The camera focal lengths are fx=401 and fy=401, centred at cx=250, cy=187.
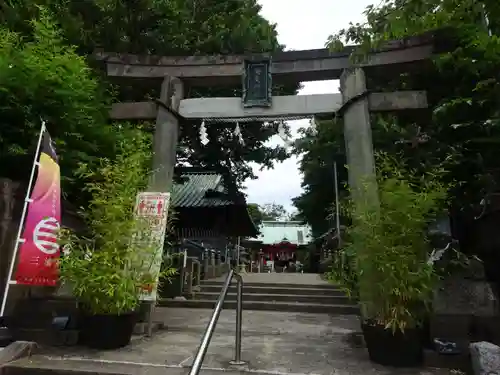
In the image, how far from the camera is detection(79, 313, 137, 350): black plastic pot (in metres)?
4.59

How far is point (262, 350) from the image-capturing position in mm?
4852

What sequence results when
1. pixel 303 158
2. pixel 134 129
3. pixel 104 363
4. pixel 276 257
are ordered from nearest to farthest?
pixel 104 363 < pixel 134 129 < pixel 303 158 < pixel 276 257

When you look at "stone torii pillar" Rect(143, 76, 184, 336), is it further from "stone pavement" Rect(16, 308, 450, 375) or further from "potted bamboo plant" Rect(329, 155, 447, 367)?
"potted bamboo plant" Rect(329, 155, 447, 367)

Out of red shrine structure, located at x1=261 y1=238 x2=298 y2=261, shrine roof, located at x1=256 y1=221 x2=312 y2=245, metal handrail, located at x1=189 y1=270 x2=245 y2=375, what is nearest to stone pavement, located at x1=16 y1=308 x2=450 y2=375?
metal handrail, located at x1=189 y1=270 x2=245 y2=375

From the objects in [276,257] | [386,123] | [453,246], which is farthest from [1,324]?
[276,257]

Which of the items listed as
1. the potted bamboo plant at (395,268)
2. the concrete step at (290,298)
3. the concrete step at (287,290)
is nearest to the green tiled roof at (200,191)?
the concrete step at (287,290)

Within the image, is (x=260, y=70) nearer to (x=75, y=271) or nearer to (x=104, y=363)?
(x=75, y=271)

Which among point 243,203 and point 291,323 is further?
point 243,203

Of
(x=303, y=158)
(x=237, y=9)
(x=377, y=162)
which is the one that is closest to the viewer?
(x=377, y=162)

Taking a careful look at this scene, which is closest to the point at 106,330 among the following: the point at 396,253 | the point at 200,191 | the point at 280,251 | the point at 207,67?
the point at 396,253

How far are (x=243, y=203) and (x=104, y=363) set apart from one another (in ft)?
45.9

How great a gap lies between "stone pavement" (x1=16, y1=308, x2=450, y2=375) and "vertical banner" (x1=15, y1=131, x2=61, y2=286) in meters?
0.87

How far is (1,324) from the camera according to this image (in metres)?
4.60

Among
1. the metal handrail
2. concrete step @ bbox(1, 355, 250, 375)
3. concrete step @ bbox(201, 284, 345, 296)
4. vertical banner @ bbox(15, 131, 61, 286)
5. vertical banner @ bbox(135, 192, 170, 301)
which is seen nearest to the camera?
the metal handrail
